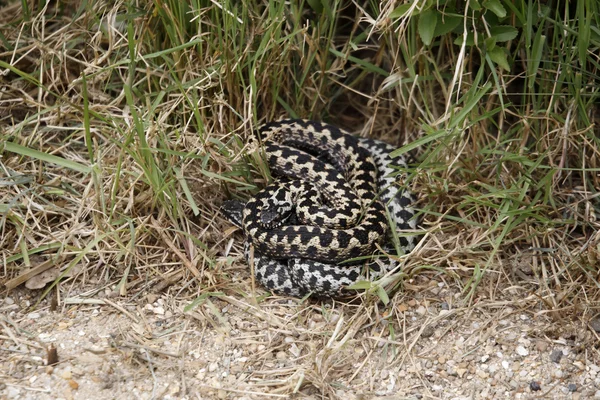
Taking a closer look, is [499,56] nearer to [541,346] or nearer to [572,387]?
[541,346]

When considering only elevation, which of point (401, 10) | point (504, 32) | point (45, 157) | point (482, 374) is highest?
point (401, 10)

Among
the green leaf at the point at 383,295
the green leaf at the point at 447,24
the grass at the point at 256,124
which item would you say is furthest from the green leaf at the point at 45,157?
the green leaf at the point at 447,24

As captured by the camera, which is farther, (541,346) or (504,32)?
(504,32)

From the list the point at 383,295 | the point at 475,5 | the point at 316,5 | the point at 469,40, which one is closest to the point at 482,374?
the point at 383,295

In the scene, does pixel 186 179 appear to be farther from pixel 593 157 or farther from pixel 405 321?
pixel 593 157

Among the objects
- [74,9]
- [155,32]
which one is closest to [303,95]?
[155,32]

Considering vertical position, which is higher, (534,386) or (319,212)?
(319,212)
